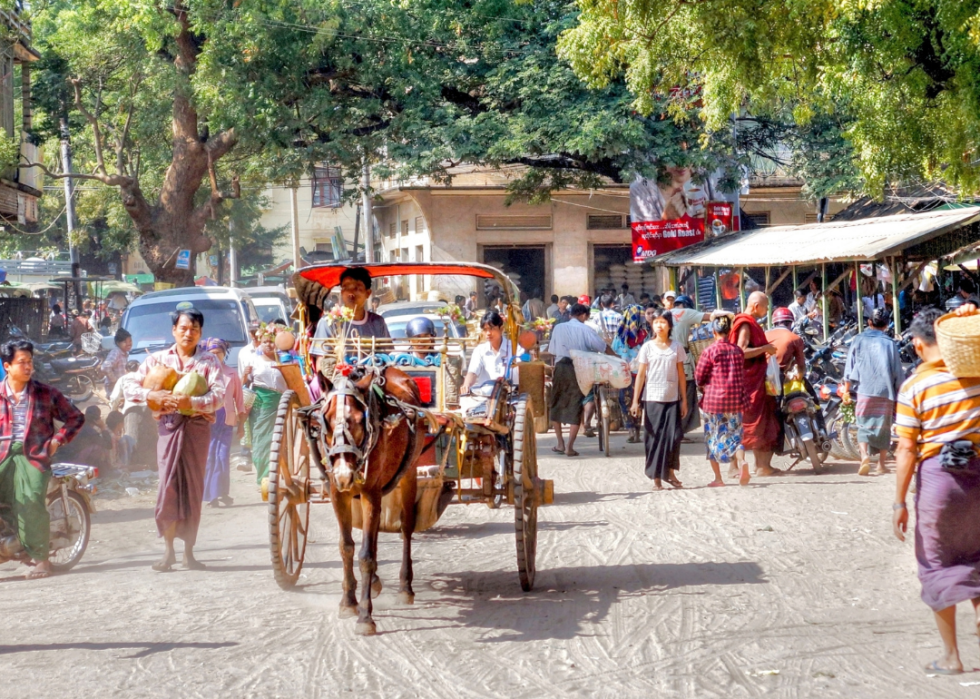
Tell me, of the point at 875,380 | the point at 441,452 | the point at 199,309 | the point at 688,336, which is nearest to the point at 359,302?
the point at 441,452

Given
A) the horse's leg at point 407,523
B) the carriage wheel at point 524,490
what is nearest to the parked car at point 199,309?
the carriage wheel at point 524,490

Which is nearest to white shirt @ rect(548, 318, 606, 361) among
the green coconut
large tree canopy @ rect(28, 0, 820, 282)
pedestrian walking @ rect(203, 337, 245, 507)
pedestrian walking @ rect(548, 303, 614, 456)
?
pedestrian walking @ rect(548, 303, 614, 456)

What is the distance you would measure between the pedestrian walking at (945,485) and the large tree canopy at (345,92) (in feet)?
52.5

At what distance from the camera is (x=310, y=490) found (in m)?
7.09

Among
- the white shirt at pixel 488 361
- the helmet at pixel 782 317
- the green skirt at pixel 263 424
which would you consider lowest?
the green skirt at pixel 263 424

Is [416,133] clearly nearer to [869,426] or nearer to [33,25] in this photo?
[33,25]

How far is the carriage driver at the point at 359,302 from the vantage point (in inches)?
327

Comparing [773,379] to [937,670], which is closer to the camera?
[937,670]

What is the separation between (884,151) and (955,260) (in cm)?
468

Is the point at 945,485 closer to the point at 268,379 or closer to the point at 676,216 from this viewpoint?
the point at 268,379

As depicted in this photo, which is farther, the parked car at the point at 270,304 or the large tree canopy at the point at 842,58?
the parked car at the point at 270,304

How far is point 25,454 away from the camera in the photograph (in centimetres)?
820

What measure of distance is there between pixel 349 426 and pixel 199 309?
11.6 meters

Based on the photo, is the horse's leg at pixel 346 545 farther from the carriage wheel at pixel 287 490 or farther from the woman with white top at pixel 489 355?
the woman with white top at pixel 489 355
